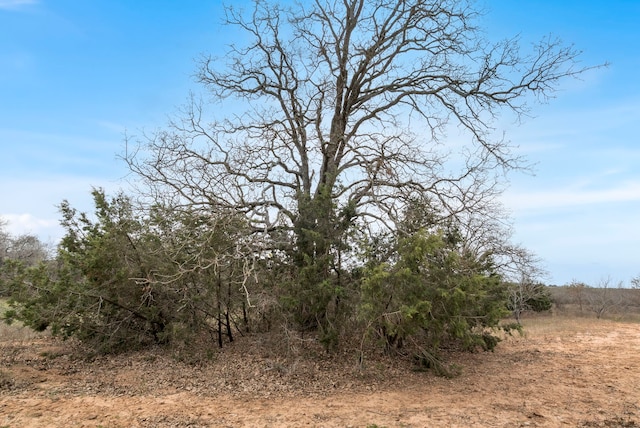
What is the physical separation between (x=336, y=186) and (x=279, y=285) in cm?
277

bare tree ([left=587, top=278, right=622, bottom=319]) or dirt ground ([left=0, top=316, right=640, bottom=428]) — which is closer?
dirt ground ([left=0, top=316, right=640, bottom=428])

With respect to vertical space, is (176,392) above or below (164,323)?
below

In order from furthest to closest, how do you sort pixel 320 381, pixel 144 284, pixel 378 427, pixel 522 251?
pixel 522 251
pixel 144 284
pixel 320 381
pixel 378 427

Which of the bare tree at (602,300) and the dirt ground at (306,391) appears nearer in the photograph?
the dirt ground at (306,391)

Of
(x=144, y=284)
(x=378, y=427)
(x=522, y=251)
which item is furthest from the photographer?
(x=522, y=251)

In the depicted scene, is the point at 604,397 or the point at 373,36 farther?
the point at 373,36

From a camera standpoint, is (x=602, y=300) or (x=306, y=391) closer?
(x=306, y=391)

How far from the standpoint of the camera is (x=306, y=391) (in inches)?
309

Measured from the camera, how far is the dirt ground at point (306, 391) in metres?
6.41

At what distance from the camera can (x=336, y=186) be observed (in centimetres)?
1038

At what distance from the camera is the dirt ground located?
6414mm

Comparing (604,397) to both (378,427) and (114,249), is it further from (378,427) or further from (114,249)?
(114,249)

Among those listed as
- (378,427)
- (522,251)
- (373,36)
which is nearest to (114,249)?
(378,427)

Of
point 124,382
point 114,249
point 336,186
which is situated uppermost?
point 336,186
